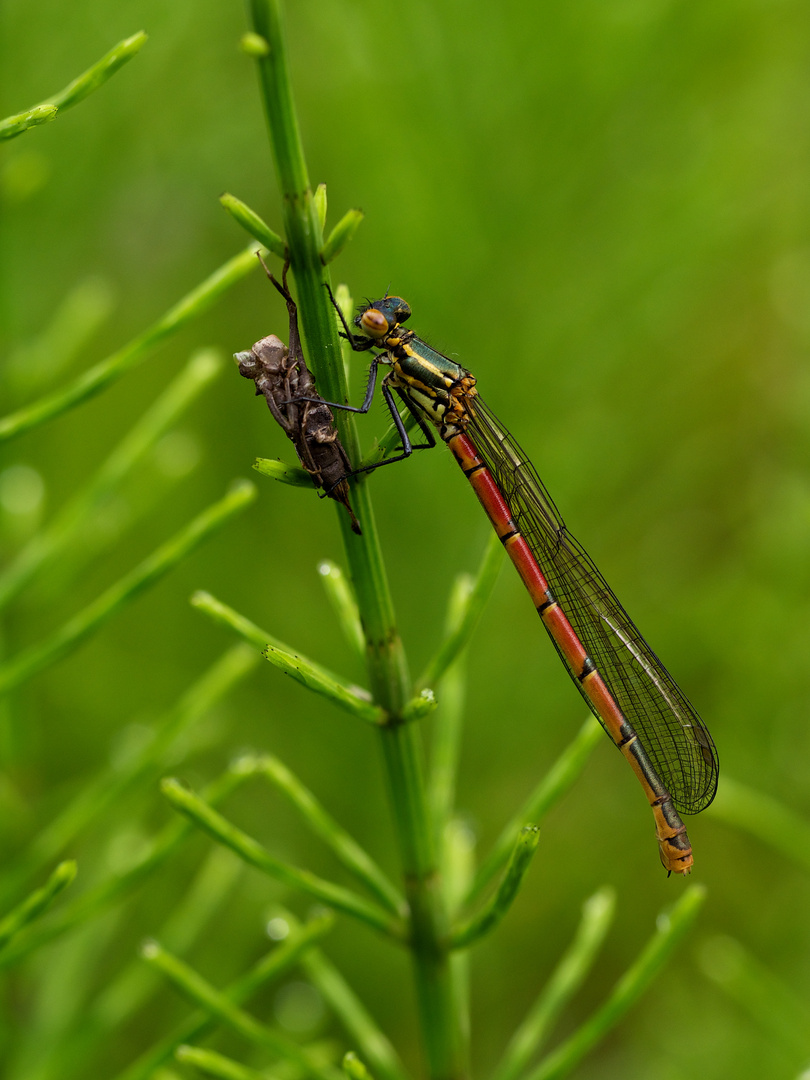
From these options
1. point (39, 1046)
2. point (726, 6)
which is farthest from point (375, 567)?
point (726, 6)

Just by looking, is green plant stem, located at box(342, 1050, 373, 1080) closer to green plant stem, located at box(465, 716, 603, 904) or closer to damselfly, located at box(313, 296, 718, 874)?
green plant stem, located at box(465, 716, 603, 904)

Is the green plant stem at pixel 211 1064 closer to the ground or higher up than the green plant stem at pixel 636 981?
higher up

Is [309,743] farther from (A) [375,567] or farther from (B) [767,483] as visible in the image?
(A) [375,567]

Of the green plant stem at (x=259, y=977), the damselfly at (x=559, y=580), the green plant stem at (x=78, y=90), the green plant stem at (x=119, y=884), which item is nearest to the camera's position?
the green plant stem at (x=78, y=90)

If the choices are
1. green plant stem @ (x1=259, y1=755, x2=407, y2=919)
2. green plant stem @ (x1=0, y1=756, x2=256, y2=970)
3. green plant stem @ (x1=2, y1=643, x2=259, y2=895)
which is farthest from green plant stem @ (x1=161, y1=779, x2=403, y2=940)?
green plant stem @ (x1=2, y1=643, x2=259, y2=895)

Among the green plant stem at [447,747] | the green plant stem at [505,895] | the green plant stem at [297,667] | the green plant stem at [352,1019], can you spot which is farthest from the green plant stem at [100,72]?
the green plant stem at [352,1019]

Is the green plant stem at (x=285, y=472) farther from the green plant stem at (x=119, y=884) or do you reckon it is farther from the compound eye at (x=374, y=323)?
the compound eye at (x=374, y=323)
